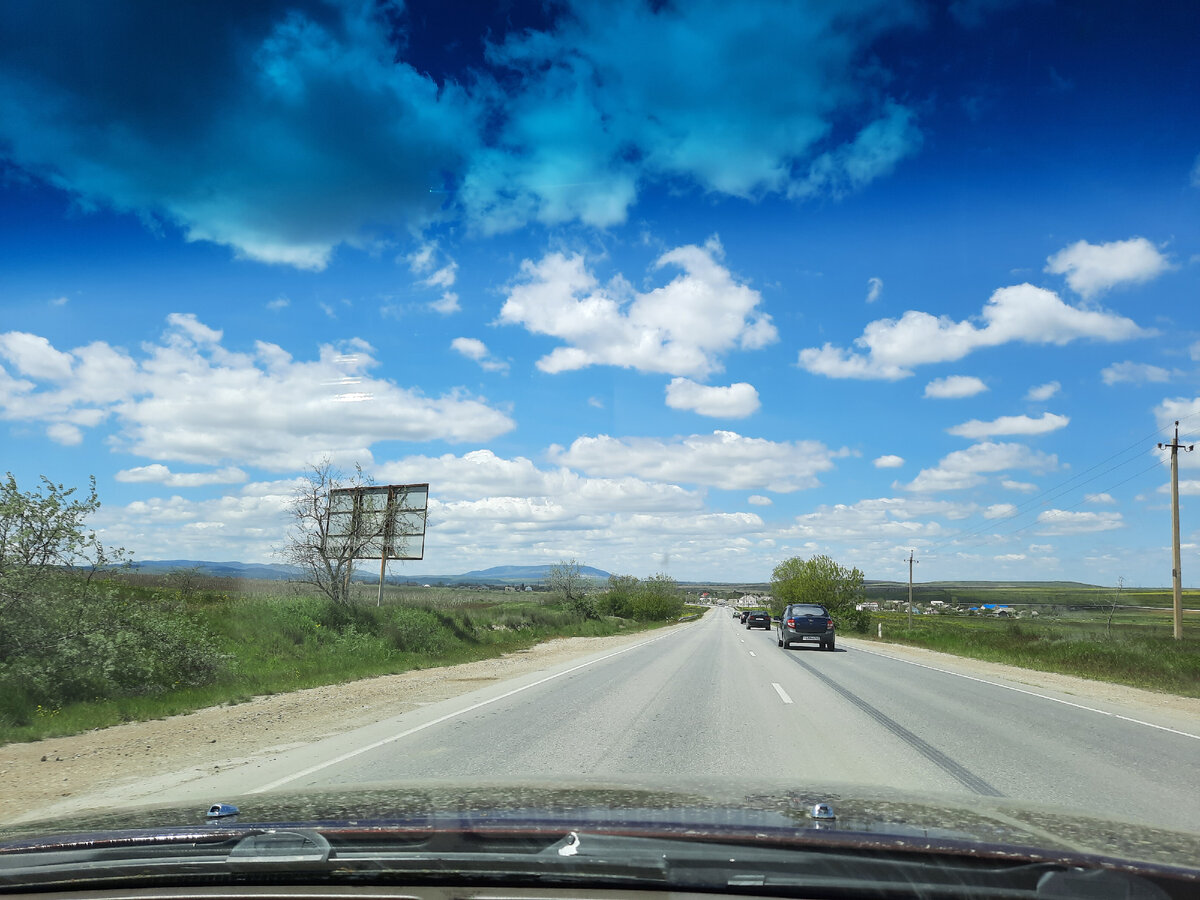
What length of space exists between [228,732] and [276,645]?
1206 cm

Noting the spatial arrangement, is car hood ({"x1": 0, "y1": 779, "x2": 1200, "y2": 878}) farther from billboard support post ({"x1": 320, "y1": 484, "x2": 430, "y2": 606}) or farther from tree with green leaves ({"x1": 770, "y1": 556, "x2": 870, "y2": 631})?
tree with green leaves ({"x1": 770, "y1": 556, "x2": 870, "y2": 631})

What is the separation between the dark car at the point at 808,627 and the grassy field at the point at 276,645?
11292 mm

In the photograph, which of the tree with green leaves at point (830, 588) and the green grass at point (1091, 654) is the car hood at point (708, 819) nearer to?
the green grass at point (1091, 654)

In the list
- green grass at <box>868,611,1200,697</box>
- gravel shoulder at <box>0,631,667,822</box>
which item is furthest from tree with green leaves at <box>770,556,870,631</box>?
gravel shoulder at <box>0,631,667,822</box>

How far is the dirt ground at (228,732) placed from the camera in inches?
333

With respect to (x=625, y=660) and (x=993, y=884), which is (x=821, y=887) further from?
(x=625, y=660)

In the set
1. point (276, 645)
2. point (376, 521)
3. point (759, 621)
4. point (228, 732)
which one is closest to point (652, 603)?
point (759, 621)

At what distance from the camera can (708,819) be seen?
3525 mm

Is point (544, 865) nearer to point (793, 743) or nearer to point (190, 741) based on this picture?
point (793, 743)

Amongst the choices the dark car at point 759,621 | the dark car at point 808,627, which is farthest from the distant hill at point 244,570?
the dark car at point 759,621

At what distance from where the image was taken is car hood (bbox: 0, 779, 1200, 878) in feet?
10.4

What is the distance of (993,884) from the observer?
2.91m

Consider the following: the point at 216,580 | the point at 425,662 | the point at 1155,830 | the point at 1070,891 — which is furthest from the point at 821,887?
the point at 216,580

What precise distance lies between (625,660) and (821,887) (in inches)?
909
